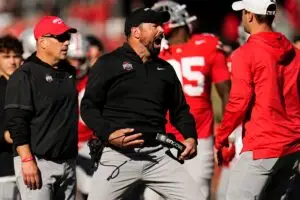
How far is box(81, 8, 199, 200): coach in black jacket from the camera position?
25.4 ft

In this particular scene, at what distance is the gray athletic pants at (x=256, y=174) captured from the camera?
25.3 ft

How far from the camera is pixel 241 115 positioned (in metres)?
7.68

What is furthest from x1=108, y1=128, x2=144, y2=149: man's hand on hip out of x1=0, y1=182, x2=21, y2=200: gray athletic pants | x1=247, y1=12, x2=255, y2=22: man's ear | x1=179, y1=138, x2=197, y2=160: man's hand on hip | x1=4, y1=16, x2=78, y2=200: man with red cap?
x1=0, y1=182, x2=21, y2=200: gray athletic pants

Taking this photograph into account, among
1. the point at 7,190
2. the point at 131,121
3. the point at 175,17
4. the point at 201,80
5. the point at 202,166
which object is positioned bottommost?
the point at 202,166

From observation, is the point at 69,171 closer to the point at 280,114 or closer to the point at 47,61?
the point at 47,61

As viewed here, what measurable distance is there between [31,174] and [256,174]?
5.52ft

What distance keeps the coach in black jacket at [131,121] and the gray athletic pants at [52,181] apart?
0.89 feet

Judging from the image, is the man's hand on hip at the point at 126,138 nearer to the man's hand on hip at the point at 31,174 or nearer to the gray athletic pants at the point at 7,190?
the man's hand on hip at the point at 31,174

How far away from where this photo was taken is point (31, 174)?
7637 mm

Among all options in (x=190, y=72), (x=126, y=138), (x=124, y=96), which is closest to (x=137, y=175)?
(x=126, y=138)

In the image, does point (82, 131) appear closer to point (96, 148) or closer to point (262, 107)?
point (96, 148)

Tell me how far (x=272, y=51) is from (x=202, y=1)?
26952 mm

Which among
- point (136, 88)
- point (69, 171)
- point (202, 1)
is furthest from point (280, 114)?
point (202, 1)

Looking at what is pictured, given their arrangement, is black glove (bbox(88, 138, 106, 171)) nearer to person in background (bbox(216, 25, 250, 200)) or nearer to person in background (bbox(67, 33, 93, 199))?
person in background (bbox(216, 25, 250, 200))
